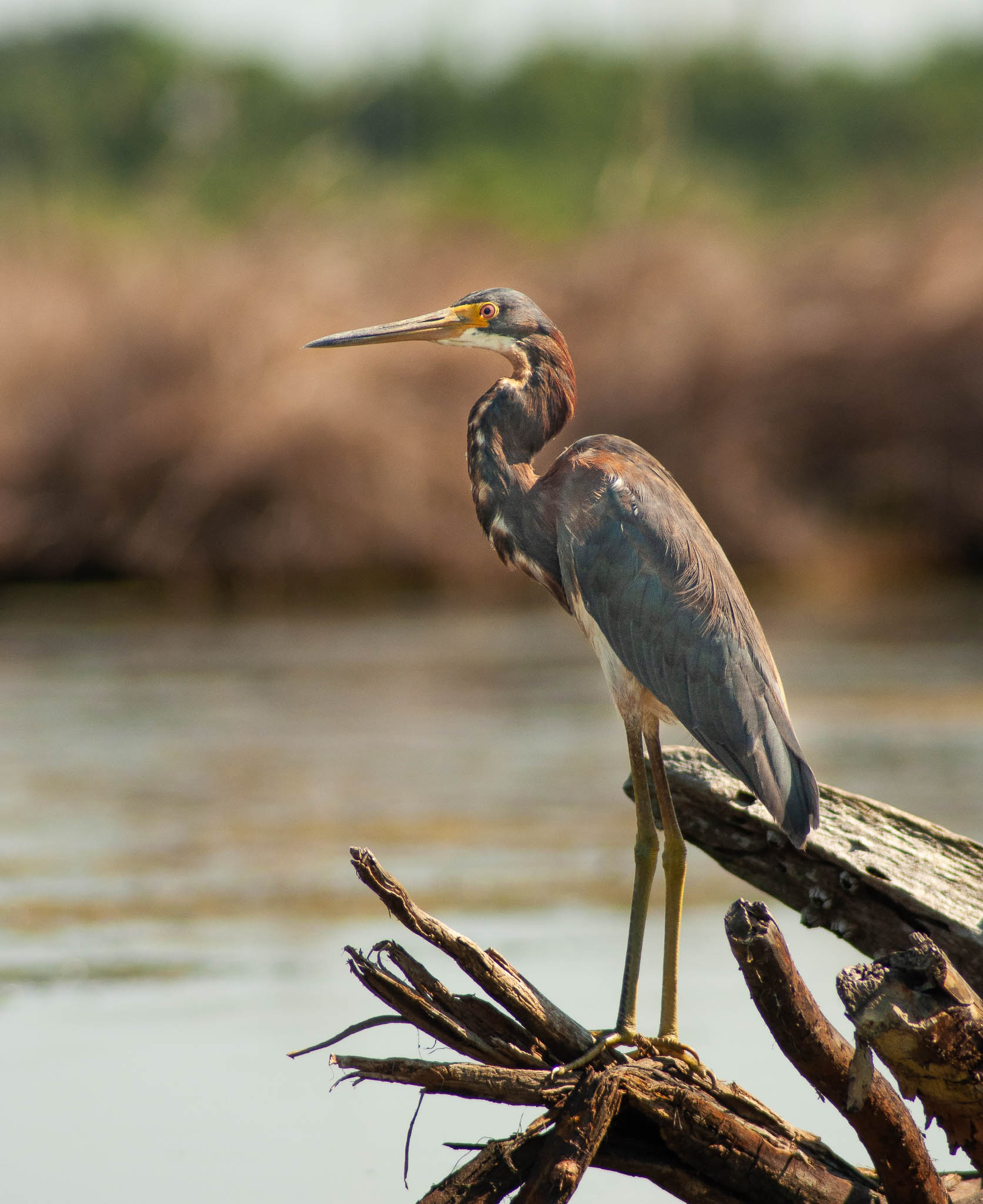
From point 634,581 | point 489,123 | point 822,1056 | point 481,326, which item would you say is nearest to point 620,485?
point 634,581

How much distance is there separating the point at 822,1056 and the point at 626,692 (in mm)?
1164

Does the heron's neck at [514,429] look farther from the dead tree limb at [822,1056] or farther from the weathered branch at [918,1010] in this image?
the weathered branch at [918,1010]

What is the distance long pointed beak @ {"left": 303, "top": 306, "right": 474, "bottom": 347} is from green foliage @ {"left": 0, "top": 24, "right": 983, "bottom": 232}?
20.0 m

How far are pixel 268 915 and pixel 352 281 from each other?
10795mm

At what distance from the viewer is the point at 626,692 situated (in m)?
4.23

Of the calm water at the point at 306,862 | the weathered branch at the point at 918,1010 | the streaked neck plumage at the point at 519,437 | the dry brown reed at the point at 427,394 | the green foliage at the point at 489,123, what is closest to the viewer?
the weathered branch at the point at 918,1010

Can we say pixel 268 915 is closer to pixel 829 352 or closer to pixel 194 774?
pixel 194 774

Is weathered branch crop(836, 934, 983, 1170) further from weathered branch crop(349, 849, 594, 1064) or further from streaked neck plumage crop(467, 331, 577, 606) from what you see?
streaked neck plumage crop(467, 331, 577, 606)

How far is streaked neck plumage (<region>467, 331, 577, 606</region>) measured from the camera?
4.43 meters

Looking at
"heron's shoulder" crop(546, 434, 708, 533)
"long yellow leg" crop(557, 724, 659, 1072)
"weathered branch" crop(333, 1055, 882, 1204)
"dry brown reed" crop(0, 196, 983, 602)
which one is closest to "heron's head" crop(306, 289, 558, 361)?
"heron's shoulder" crop(546, 434, 708, 533)

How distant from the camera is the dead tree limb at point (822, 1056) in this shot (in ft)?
10.4

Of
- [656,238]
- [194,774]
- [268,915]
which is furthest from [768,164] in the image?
[268,915]

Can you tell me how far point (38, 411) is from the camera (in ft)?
50.6

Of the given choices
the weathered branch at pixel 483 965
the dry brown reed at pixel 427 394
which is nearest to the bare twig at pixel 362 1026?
the weathered branch at pixel 483 965
